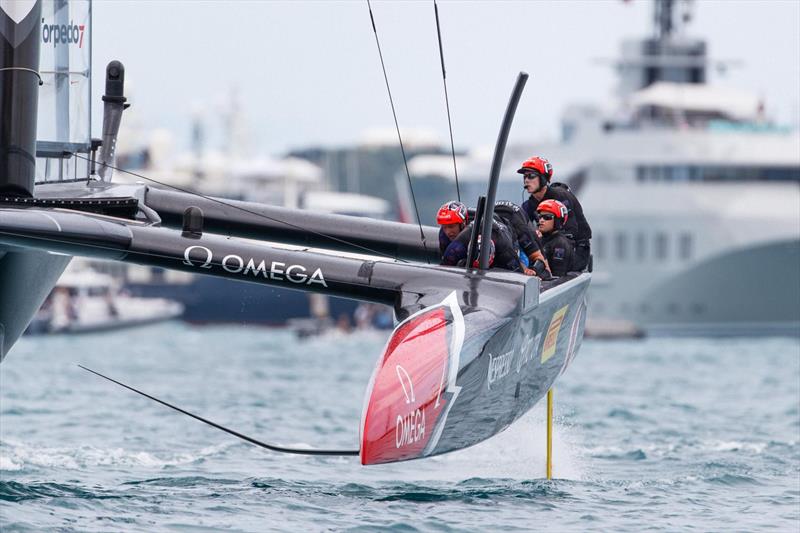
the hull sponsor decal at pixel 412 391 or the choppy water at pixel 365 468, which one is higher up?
the hull sponsor decal at pixel 412 391

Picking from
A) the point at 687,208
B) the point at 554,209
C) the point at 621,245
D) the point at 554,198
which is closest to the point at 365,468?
the point at 554,209

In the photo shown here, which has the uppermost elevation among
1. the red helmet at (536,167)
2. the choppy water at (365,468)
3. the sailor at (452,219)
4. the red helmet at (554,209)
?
the red helmet at (536,167)

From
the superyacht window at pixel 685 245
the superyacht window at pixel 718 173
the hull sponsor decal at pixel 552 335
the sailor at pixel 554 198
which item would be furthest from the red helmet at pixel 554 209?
the superyacht window at pixel 718 173

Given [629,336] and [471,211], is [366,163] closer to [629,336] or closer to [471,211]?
[629,336]

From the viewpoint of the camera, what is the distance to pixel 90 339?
42.8 meters

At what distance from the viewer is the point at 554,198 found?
37.4ft

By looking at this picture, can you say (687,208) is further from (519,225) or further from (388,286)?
(388,286)

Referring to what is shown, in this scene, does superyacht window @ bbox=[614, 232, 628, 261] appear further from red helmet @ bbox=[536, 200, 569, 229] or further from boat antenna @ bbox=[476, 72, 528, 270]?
boat antenna @ bbox=[476, 72, 528, 270]

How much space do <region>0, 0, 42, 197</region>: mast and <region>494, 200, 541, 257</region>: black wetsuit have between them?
→ 3107mm

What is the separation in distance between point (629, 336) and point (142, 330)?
627 inches

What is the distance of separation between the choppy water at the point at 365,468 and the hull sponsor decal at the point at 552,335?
0.85 metres

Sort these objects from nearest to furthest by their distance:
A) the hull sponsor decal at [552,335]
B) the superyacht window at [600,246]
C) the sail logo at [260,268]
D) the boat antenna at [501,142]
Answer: the boat antenna at [501,142] → the sail logo at [260,268] → the hull sponsor decal at [552,335] → the superyacht window at [600,246]

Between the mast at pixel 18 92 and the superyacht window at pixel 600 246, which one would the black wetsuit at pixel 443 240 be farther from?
the superyacht window at pixel 600 246

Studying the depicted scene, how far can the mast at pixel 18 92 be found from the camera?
9.49m
